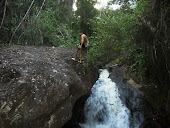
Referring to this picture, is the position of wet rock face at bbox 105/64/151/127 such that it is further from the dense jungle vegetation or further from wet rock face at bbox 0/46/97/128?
wet rock face at bbox 0/46/97/128

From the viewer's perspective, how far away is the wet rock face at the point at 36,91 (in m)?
4.18

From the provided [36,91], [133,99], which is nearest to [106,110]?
[133,99]

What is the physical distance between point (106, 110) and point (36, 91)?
13.4 feet

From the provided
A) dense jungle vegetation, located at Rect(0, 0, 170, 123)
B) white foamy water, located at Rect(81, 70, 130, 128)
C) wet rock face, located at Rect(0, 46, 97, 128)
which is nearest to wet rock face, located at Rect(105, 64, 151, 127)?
white foamy water, located at Rect(81, 70, 130, 128)

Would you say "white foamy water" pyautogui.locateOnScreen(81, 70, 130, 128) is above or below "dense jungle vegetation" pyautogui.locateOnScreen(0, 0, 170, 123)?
below

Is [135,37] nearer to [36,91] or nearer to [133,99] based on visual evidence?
[133,99]

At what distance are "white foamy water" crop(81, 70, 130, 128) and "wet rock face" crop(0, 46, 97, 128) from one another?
135 centimetres

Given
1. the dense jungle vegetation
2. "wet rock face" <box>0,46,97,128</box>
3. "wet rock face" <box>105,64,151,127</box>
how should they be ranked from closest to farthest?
1. "wet rock face" <box>0,46,97,128</box>
2. the dense jungle vegetation
3. "wet rock face" <box>105,64,151,127</box>

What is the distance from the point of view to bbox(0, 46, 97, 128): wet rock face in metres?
4.18

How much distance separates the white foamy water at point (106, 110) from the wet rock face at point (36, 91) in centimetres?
135

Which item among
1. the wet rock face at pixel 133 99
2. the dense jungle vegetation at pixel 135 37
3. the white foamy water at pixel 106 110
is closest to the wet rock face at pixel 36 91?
the white foamy water at pixel 106 110

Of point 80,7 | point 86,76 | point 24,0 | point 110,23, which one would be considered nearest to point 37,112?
point 86,76

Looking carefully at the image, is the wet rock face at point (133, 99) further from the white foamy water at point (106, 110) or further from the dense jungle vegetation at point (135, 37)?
the dense jungle vegetation at point (135, 37)

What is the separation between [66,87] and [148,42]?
11.0 feet
